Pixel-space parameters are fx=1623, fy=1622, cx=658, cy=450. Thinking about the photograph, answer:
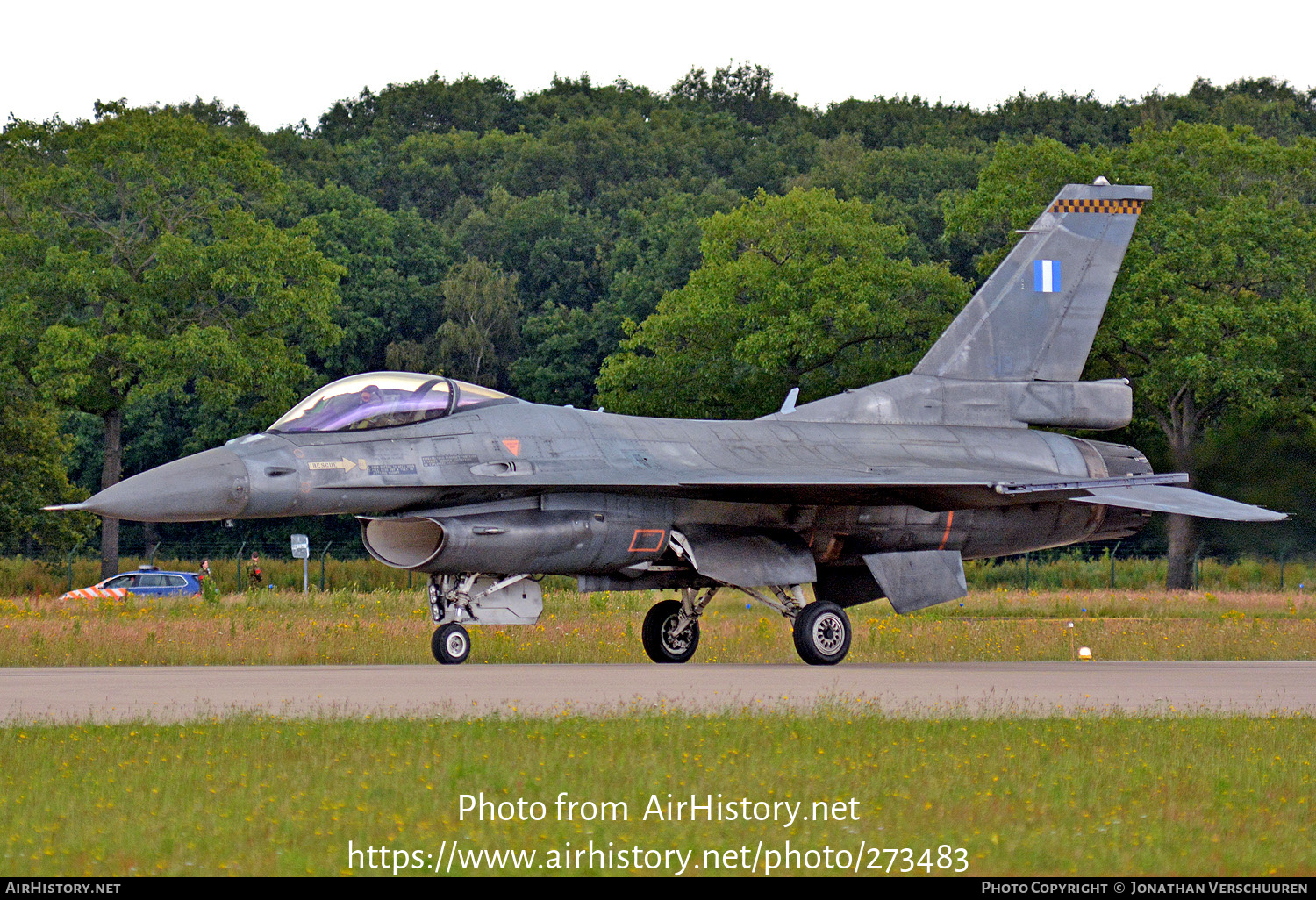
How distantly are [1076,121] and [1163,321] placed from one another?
55999 mm

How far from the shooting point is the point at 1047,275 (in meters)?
20.8

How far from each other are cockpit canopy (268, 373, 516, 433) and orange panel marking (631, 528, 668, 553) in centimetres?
216

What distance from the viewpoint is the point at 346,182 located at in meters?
88.4

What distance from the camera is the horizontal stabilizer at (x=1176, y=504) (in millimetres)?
19469

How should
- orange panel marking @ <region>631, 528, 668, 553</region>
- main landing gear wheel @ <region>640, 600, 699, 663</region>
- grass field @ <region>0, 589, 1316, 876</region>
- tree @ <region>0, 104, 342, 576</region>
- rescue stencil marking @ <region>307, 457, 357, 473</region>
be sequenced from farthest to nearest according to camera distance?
tree @ <region>0, 104, 342, 576</region> < main landing gear wheel @ <region>640, 600, 699, 663</region> < orange panel marking @ <region>631, 528, 668, 553</region> < rescue stencil marking @ <region>307, 457, 357, 473</region> < grass field @ <region>0, 589, 1316, 876</region>

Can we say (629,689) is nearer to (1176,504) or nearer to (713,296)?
(1176,504)

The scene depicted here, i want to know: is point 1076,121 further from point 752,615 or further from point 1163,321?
point 752,615

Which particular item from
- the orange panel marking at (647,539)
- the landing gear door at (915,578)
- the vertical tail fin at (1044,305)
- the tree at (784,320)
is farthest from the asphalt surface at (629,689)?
the tree at (784,320)

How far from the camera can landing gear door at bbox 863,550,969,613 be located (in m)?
18.4

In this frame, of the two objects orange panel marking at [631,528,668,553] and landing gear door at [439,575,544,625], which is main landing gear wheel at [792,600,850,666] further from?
landing gear door at [439,575,544,625]

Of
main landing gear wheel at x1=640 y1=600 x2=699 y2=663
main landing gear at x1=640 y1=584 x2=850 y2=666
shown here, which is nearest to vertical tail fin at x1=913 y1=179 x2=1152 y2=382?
main landing gear at x1=640 y1=584 x2=850 y2=666

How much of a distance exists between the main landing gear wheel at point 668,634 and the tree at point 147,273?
26.9 metres

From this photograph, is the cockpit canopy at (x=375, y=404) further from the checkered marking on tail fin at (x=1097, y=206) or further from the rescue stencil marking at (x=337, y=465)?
the checkered marking on tail fin at (x=1097, y=206)
